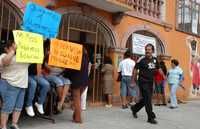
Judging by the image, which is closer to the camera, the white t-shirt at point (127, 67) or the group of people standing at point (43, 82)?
the group of people standing at point (43, 82)

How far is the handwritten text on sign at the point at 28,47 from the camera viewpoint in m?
7.72

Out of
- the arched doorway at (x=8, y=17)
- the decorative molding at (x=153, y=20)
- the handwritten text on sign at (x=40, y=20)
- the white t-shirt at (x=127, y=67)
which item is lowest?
the white t-shirt at (x=127, y=67)

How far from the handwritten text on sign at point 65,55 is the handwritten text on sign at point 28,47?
43 cm

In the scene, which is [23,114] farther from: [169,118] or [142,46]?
[142,46]

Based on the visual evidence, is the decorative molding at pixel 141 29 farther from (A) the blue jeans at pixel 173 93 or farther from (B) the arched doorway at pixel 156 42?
(A) the blue jeans at pixel 173 93

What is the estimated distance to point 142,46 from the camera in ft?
49.6

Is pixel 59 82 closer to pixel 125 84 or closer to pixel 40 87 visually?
pixel 40 87

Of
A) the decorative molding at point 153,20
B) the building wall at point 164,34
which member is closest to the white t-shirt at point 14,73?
the building wall at point 164,34

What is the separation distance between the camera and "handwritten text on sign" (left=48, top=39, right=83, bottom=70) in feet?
28.7

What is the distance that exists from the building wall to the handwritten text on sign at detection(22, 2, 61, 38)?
90.7 inches

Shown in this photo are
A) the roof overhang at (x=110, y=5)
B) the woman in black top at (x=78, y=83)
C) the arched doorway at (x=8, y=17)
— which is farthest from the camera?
the roof overhang at (x=110, y=5)

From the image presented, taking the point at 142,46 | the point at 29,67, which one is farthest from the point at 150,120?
the point at 142,46

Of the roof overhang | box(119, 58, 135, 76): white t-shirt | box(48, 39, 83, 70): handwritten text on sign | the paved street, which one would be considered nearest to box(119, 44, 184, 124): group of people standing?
box(119, 58, 135, 76): white t-shirt

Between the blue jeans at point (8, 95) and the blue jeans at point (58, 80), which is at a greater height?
the blue jeans at point (58, 80)
